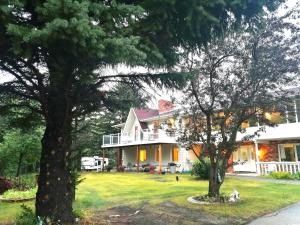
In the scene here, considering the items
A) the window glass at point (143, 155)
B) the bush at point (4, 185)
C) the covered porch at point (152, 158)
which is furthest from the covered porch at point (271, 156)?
the bush at point (4, 185)

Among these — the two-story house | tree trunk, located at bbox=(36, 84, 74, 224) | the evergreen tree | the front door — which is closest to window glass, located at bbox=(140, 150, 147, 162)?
the two-story house

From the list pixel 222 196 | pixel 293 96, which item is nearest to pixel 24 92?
pixel 222 196

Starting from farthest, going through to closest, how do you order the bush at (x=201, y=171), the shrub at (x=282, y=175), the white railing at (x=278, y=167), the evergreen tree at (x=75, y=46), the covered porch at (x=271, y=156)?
the covered porch at (x=271, y=156), the white railing at (x=278, y=167), the bush at (x=201, y=171), the shrub at (x=282, y=175), the evergreen tree at (x=75, y=46)

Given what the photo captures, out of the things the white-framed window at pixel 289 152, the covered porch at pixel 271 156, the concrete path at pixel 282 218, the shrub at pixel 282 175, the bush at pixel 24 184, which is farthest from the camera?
the white-framed window at pixel 289 152

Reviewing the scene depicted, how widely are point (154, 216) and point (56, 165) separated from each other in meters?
3.67

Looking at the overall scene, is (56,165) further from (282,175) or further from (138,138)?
(138,138)

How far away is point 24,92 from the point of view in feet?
24.9

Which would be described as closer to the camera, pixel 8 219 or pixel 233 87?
pixel 8 219

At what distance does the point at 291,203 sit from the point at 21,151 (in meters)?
17.1

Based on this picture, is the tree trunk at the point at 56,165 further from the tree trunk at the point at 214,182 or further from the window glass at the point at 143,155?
the window glass at the point at 143,155

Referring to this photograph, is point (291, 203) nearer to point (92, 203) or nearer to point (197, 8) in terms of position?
point (92, 203)

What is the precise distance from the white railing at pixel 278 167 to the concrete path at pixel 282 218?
13.2 metres

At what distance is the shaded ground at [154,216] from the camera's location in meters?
8.32

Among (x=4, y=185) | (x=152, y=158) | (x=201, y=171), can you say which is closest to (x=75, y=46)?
(x=4, y=185)
